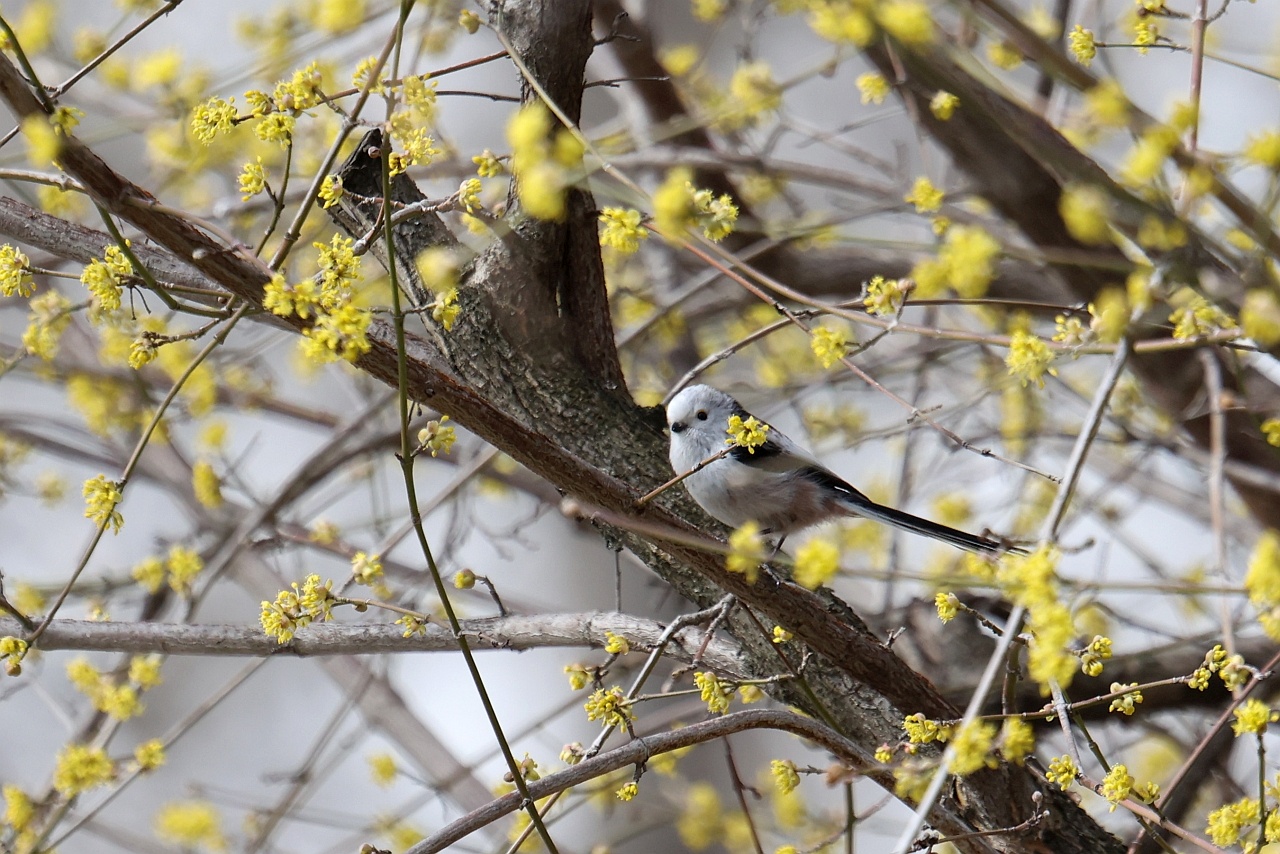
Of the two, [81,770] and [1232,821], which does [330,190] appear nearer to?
[81,770]

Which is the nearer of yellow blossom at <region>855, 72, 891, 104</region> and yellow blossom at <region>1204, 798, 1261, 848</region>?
yellow blossom at <region>1204, 798, 1261, 848</region>

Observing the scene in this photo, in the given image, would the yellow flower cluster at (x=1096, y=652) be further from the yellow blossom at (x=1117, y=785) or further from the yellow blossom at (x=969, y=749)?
the yellow blossom at (x=969, y=749)

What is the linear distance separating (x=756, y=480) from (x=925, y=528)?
0.44 m

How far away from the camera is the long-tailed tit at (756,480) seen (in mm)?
2424

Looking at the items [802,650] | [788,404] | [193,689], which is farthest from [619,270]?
[193,689]

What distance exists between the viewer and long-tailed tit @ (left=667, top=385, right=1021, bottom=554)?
95.4 inches

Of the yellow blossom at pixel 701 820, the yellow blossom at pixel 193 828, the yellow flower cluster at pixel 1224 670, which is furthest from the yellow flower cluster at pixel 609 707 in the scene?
the yellow blossom at pixel 193 828

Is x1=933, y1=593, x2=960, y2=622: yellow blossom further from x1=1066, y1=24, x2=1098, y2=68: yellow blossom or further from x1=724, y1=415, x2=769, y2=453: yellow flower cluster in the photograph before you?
x1=1066, y1=24, x2=1098, y2=68: yellow blossom

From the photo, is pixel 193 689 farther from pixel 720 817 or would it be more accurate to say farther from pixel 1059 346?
pixel 1059 346

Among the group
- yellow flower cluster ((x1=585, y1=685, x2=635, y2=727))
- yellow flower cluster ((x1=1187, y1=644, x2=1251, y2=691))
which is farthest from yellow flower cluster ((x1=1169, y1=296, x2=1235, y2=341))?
yellow flower cluster ((x1=585, y1=685, x2=635, y2=727))

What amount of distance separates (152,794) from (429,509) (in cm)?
498

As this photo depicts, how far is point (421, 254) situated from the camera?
77.5 inches

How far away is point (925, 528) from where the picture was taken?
225 cm

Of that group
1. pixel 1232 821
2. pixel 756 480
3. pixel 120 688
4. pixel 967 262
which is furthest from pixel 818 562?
pixel 120 688
